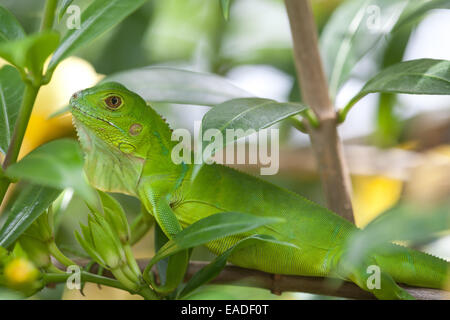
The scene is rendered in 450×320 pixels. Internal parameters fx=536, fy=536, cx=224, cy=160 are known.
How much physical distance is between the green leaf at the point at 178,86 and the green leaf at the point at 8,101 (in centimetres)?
31

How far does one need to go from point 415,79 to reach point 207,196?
0.54 meters

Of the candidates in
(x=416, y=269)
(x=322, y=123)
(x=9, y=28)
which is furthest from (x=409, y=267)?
(x=9, y=28)

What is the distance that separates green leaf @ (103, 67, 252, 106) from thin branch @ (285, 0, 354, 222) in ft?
0.56

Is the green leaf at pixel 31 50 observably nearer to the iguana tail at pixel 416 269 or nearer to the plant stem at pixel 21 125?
the plant stem at pixel 21 125

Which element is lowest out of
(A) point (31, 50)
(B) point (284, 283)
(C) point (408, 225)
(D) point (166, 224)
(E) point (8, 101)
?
(C) point (408, 225)

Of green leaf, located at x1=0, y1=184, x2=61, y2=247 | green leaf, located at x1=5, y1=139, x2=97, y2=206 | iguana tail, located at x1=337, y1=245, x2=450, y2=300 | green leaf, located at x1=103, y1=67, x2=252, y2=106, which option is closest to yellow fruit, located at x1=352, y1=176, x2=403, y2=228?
iguana tail, located at x1=337, y1=245, x2=450, y2=300

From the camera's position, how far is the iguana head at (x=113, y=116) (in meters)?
1.26

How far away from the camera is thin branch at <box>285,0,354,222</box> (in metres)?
1.34

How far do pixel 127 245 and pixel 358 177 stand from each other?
4.35 ft

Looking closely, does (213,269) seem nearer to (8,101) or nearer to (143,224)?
(143,224)

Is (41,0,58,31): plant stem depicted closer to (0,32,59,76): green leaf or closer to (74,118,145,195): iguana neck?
(0,32,59,76): green leaf

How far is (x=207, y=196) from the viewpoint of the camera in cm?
129

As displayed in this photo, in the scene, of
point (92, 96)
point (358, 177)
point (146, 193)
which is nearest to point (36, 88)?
point (92, 96)
